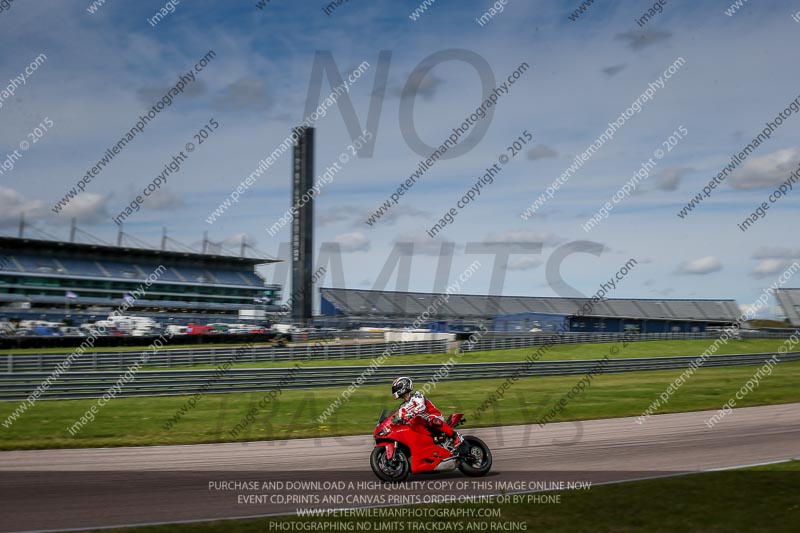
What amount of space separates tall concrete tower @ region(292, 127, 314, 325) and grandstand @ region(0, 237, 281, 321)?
7052 millimetres

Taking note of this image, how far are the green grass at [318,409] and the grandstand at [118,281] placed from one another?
→ 3737 cm

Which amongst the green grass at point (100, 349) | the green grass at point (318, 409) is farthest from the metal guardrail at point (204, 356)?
the green grass at point (318, 409)

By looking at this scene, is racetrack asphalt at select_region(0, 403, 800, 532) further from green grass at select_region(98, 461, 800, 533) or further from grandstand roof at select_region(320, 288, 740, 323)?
grandstand roof at select_region(320, 288, 740, 323)

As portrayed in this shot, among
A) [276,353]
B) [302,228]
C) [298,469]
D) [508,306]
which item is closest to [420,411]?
[298,469]

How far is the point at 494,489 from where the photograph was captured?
900 cm

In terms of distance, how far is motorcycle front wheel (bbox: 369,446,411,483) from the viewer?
370 inches

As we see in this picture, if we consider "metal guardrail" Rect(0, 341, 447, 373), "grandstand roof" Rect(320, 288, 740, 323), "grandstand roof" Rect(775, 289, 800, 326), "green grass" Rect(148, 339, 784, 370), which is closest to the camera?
"metal guardrail" Rect(0, 341, 447, 373)

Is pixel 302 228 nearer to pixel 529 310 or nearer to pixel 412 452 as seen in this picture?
pixel 529 310

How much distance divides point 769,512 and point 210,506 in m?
6.16

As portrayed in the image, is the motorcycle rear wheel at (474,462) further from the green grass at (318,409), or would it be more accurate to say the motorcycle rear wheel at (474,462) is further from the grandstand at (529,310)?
the grandstand at (529,310)

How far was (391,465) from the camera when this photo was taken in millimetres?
9461

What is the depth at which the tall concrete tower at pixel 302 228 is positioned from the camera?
69375 millimetres

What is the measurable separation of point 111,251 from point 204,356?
48.7 meters

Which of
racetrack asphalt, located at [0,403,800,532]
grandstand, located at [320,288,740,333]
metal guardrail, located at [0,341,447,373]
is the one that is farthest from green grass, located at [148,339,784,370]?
racetrack asphalt, located at [0,403,800,532]
